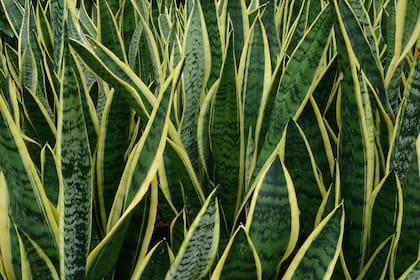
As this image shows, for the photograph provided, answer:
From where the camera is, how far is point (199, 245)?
26.3 inches

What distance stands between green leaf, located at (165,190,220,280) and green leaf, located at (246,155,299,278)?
5 cm

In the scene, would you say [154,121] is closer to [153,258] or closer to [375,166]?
[153,258]

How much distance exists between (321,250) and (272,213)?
7 centimetres

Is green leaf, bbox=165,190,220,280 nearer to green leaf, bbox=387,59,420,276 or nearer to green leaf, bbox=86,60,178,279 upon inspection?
green leaf, bbox=86,60,178,279

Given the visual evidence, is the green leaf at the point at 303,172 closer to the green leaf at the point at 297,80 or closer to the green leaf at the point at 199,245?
the green leaf at the point at 297,80

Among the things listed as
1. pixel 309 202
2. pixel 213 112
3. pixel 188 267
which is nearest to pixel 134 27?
pixel 213 112

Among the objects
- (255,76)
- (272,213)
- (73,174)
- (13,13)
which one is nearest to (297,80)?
(255,76)

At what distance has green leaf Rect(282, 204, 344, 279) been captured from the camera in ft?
2.13

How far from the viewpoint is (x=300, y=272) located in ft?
2.18

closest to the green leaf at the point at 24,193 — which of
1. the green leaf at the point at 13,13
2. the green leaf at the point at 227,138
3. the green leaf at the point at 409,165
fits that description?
the green leaf at the point at 227,138

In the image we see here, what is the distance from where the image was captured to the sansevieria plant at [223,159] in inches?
26.4

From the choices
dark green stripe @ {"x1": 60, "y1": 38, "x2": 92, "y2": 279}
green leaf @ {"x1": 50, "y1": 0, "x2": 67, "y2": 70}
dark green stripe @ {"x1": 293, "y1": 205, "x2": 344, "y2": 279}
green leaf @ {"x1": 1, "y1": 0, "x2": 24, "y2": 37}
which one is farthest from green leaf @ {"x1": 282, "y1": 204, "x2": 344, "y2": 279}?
green leaf @ {"x1": 1, "y1": 0, "x2": 24, "y2": 37}

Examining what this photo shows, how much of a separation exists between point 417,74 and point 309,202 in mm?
222

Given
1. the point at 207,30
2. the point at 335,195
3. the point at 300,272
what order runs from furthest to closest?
the point at 207,30, the point at 335,195, the point at 300,272
